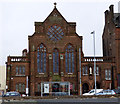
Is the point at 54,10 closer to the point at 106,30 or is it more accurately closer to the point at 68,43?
the point at 68,43

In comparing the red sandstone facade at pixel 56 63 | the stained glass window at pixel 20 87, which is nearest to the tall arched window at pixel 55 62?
the red sandstone facade at pixel 56 63

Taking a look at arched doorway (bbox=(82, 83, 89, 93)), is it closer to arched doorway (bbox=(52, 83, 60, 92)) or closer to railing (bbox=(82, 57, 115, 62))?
railing (bbox=(82, 57, 115, 62))

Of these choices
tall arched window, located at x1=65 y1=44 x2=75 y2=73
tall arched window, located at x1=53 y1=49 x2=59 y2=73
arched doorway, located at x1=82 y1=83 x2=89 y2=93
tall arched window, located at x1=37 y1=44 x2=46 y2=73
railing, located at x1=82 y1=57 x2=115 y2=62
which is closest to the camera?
tall arched window, located at x1=37 y1=44 x2=46 y2=73

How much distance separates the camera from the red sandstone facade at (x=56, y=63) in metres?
60.9

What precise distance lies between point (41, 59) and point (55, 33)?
20.9ft

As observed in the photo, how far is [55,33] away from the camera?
6288 centimetres

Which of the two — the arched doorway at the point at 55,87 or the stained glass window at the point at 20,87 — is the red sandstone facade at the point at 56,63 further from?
the arched doorway at the point at 55,87

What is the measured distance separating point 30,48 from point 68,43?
819 centimetres

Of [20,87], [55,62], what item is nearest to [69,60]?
[55,62]

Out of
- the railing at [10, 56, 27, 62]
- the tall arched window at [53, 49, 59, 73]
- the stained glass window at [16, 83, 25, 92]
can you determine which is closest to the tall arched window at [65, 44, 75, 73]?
the tall arched window at [53, 49, 59, 73]

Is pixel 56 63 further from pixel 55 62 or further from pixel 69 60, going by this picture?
pixel 69 60

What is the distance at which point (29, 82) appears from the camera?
61.4 m

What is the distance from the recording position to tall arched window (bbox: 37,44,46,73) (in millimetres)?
61719

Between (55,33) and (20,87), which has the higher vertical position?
(55,33)
